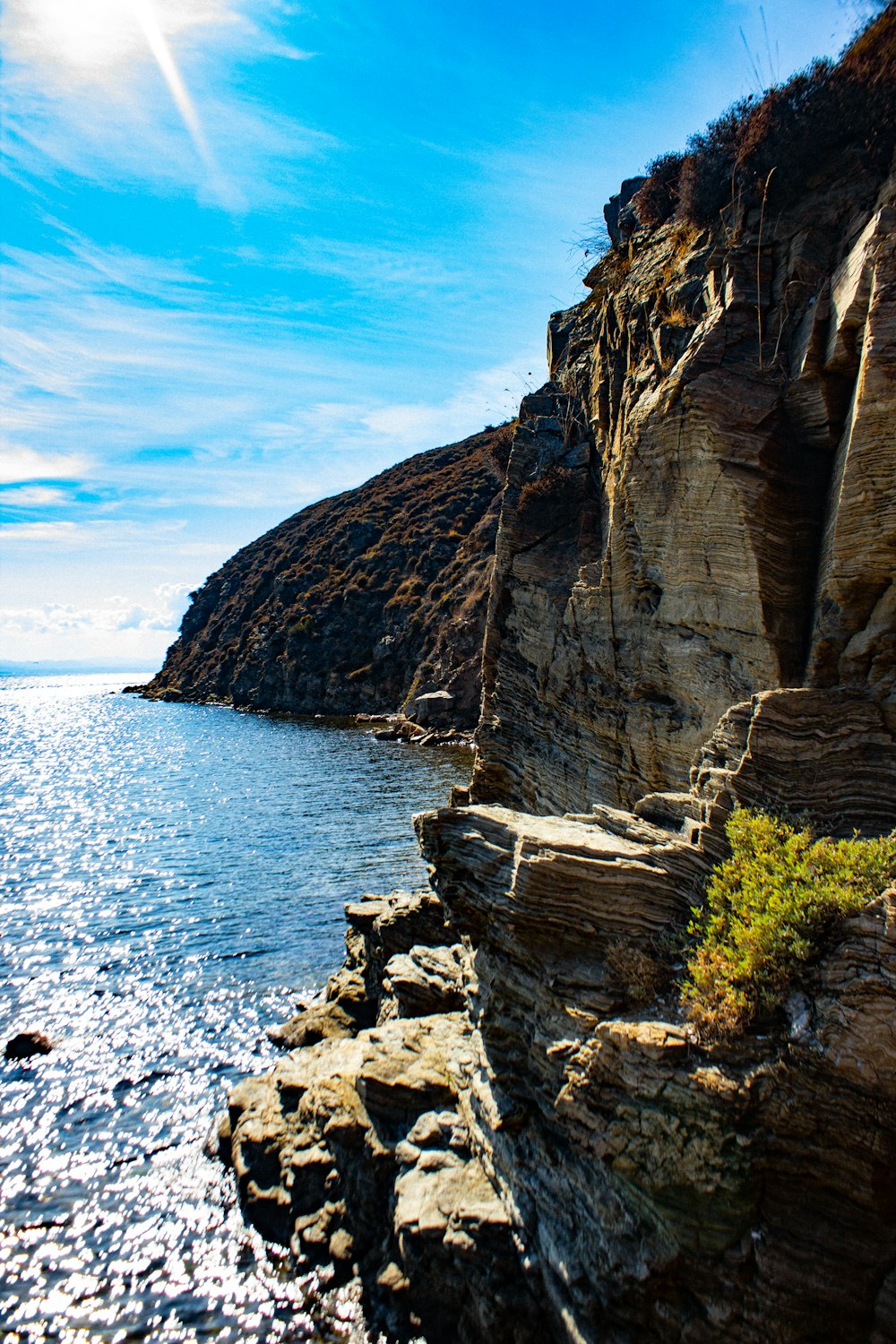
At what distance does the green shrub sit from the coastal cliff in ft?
0.88

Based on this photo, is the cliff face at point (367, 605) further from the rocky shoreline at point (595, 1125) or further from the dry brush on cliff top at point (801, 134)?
the rocky shoreline at point (595, 1125)

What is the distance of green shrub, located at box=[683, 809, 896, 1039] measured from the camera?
369 inches

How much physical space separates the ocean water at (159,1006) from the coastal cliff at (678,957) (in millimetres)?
1629

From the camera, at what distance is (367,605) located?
115938mm

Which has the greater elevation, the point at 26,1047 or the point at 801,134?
the point at 801,134

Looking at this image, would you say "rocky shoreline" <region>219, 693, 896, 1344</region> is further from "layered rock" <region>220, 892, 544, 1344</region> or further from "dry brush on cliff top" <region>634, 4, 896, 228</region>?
"dry brush on cliff top" <region>634, 4, 896, 228</region>

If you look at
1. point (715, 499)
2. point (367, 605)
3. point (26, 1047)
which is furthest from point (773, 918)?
point (367, 605)

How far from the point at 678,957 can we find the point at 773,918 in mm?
2080

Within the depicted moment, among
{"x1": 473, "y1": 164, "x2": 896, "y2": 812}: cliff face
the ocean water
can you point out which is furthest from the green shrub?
the ocean water

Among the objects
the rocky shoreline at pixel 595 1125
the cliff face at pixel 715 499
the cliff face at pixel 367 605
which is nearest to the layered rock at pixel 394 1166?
the rocky shoreline at pixel 595 1125

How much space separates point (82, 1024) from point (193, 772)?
143 ft

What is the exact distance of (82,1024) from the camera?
74.4ft

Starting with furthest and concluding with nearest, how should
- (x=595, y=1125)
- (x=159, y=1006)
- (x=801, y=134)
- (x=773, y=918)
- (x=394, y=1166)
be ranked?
(x=159, y=1006) < (x=801, y=134) < (x=394, y=1166) < (x=595, y=1125) < (x=773, y=918)

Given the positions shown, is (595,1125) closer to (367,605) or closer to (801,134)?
(801,134)
